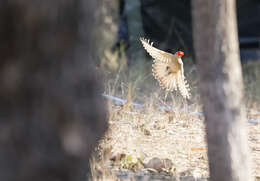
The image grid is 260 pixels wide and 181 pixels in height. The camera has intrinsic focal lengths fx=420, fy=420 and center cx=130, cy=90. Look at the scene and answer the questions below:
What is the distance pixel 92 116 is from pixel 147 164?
1.53 meters

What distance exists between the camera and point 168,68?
10.1ft

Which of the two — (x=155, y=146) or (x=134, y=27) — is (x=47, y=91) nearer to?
(x=155, y=146)

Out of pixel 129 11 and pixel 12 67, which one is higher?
pixel 129 11

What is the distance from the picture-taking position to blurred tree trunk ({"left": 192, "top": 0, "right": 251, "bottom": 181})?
171cm

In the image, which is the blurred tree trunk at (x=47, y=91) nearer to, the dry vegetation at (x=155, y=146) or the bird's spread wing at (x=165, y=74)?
the dry vegetation at (x=155, y=146)

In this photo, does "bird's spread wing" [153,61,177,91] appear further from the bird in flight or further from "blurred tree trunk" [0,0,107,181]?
"blurred tree trunk" [0,0,107,181]

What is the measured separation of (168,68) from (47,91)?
7.04 ft

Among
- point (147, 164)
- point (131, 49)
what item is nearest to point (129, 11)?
point (131, 49)

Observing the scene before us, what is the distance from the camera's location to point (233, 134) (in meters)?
1.74

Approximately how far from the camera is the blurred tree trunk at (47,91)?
960mm

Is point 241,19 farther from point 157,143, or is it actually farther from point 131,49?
point 157,143

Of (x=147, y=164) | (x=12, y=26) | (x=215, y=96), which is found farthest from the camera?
(x=147, y=164)

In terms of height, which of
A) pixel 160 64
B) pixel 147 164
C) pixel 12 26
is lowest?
pixel 147 164

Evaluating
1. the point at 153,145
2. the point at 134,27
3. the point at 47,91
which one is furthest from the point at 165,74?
the point at 134,27
